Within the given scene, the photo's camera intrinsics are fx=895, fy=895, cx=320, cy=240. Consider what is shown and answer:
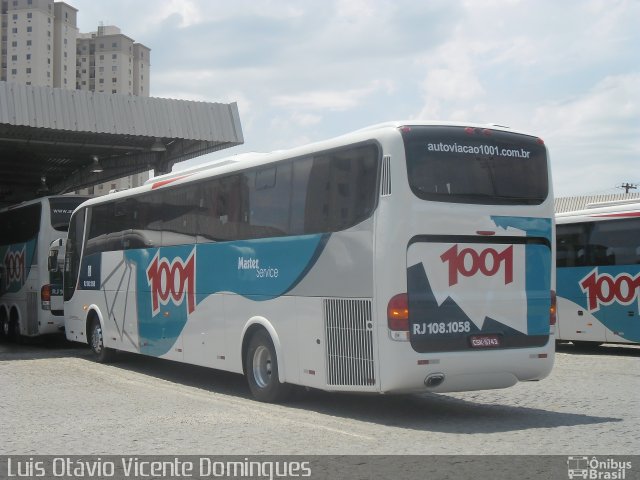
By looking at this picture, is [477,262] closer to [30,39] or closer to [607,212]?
[607,212]

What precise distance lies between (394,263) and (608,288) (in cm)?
1145

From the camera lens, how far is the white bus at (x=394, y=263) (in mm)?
9938

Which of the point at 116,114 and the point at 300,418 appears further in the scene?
the point at 116,114

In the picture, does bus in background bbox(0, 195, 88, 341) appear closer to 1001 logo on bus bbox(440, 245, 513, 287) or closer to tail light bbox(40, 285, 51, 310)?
tail light bbox(40, 285, 51, 310)

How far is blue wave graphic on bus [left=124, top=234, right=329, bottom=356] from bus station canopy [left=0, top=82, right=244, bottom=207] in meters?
6.70

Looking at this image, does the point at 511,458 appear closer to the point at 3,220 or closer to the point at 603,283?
the point at 603,283

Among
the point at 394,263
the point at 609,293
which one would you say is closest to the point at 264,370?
the point at 394,263

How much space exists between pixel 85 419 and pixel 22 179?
2846cm

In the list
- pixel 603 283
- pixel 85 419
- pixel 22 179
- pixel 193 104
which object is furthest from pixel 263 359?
pixel 22 179

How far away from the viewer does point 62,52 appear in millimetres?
144375

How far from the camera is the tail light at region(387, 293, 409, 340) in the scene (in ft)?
32.1

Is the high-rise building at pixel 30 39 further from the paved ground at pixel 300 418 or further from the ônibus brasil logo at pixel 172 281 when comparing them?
the paved ground at pixel 300 418

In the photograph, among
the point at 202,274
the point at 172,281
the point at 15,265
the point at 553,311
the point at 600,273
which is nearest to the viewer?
the point at 553,311

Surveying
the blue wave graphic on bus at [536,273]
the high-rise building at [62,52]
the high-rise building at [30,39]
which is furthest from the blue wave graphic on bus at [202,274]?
the high-rise building at [30,39]
